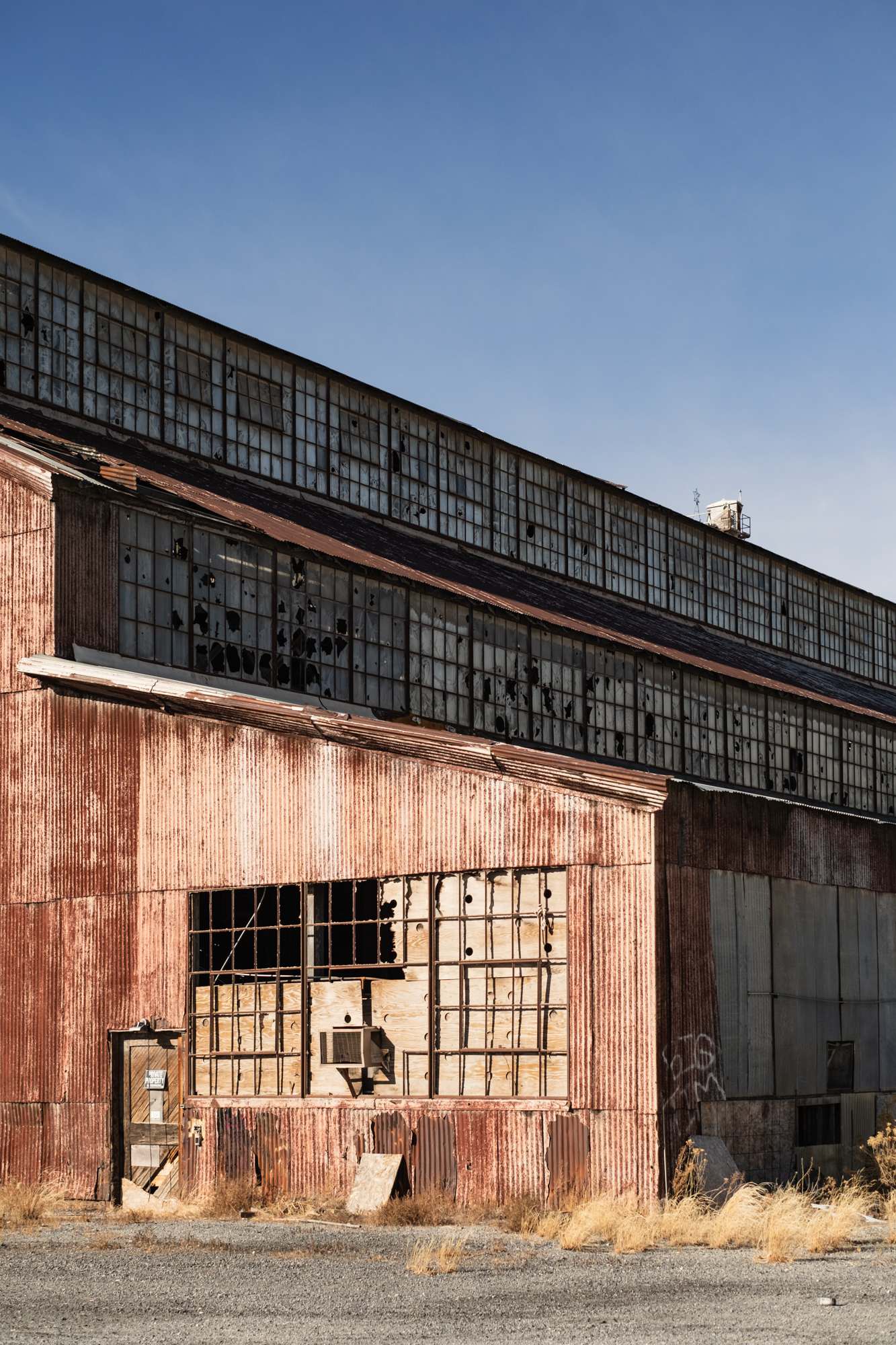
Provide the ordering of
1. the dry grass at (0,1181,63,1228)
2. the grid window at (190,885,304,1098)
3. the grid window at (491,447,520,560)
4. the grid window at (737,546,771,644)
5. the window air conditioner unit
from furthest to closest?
the grid window at (737,546,771,644) → the grid window at (491,447,520,560) → the grid window at (190,885,304,1098) → the window air conditioner unit → the dry grass at (0,1181,63,1228)

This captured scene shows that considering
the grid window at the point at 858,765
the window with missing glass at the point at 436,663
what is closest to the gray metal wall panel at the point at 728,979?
the window with missing glass at the point at 436,663

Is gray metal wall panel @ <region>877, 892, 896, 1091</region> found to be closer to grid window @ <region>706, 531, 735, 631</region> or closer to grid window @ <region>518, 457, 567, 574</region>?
grid window @ <region>518, 457, 567, 574</region>

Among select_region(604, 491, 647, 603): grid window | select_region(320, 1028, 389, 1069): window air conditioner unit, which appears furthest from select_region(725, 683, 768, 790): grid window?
select_region(320, 1028, 389, 1069): window air conditioner unit

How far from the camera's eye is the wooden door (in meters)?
25.1

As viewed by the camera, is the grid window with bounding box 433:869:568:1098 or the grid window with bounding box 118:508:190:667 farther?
the grid window with bounding box 118:508:190:667

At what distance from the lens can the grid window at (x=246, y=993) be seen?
2416cm

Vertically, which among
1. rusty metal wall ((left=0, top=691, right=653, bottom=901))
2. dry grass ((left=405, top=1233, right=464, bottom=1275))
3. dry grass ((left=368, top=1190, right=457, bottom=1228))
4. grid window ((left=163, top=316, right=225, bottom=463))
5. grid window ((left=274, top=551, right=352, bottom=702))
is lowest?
dry grass ((left=368, top=1190, right=457, bottom=1228))

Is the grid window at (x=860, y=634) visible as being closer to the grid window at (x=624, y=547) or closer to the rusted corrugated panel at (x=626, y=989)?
the grid window at (x=624, y=547)

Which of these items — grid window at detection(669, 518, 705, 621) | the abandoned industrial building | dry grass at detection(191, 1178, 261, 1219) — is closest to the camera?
the abandoned industrial building

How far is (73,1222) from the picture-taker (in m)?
23.3

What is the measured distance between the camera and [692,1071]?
21547 millimetres

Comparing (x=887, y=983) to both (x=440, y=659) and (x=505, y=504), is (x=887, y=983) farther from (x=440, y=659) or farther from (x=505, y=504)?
(x=505, y=504)

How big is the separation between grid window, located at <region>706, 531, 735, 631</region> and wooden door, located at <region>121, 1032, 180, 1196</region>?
3223 centimetres

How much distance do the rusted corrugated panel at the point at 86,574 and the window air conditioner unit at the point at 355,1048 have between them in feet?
Answer: 24.1
